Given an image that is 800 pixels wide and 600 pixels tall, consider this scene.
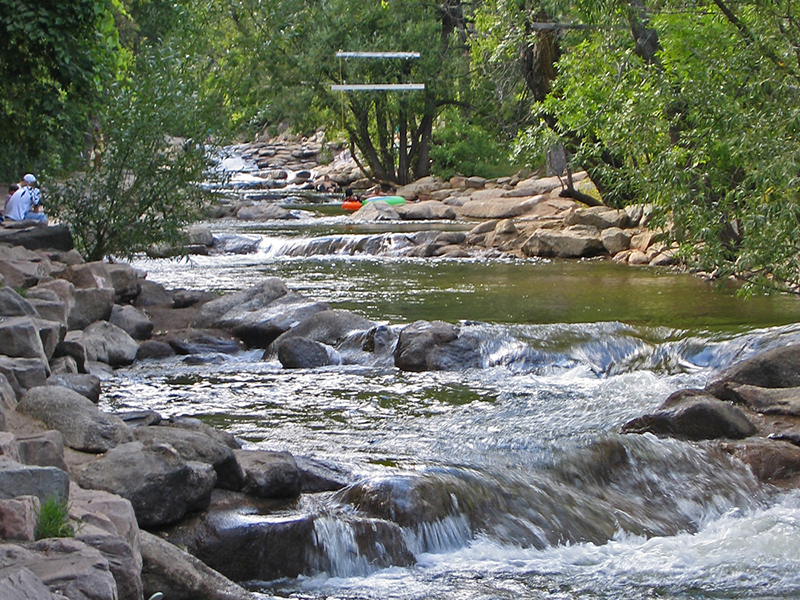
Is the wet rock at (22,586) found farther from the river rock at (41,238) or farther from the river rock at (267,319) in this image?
the river rock at (41,238)

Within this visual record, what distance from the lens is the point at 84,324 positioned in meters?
11.5

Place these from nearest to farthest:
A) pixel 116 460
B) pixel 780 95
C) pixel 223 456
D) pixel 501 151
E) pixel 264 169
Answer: pixel 116 460 → pixel 223 456 → pixel 780 95 → pixel 501 151 → pixel 264 169

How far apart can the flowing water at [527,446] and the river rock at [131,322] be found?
155 cm

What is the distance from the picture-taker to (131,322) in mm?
12430

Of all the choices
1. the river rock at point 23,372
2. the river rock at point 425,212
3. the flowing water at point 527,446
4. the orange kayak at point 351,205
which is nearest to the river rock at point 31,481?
the flowing water at point 527,446

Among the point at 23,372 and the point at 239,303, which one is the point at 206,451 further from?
the point at 239,303

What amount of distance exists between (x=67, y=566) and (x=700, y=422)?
223 inches

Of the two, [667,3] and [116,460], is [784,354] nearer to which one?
[667,3]

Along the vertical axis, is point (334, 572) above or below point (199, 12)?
below

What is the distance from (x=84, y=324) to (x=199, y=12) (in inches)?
255

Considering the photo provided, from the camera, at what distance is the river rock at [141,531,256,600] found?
4.67 metres

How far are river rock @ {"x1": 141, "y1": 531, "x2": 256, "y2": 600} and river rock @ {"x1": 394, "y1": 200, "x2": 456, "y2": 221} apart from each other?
76.6ft

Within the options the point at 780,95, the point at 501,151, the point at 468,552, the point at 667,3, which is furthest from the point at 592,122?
the point at 501,151

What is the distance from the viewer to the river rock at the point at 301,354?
36.0 feet
